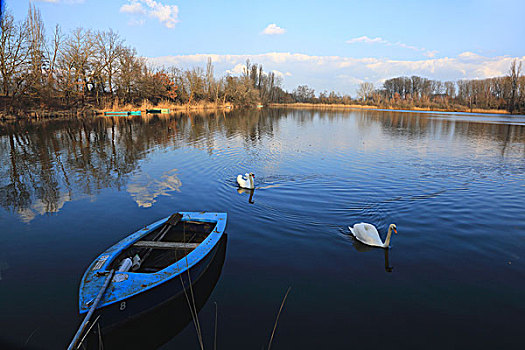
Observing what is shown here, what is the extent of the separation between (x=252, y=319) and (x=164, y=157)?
12.1m

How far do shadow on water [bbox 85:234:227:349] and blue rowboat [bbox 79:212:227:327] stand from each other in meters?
0.12

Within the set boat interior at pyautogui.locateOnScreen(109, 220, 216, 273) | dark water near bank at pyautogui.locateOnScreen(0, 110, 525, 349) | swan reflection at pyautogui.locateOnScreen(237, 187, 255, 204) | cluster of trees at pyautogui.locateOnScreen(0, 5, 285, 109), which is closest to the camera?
dark water near bank at pyautogui.locateOnScreen(0, 110, 525, 349)

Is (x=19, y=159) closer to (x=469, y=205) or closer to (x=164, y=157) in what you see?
(x=164, y=157)

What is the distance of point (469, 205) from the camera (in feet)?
28.2

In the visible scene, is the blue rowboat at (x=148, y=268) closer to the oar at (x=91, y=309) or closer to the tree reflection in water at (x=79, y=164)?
the oar at (x=91, y=309)

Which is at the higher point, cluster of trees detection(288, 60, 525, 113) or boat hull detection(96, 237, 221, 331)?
cluster of trees detection(288, 60, 525, 113)

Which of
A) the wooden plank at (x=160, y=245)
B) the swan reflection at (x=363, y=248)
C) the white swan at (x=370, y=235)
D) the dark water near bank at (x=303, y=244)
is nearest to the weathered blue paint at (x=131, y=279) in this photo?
the wooden plank at (x=160, y=245)

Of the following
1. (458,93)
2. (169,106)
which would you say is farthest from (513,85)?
(169,106)

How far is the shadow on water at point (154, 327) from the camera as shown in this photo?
3.64 m

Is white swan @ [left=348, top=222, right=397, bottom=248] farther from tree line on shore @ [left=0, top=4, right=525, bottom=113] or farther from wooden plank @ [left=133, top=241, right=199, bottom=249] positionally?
tree line on shore @ [left=0, top=4, right=525, bottom=113]

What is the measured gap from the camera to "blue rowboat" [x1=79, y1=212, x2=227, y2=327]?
364cm

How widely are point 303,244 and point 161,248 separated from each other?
9.40ft

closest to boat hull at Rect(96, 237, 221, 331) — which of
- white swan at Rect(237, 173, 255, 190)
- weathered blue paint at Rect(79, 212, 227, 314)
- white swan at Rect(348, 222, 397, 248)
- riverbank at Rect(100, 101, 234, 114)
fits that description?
weathered blue paint at Rect(79, 212, 227, 314)

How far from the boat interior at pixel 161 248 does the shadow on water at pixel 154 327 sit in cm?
71
